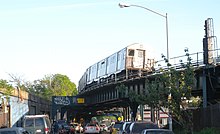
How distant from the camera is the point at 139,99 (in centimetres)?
3069

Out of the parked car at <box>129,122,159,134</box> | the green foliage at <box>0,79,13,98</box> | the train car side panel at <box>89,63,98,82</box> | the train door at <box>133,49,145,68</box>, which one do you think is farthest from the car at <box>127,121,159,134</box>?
the train car side panel at <box>89,63,98,82</box>

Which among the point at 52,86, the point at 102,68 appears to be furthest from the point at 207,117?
the point at 52,86

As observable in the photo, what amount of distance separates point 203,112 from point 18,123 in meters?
27.7

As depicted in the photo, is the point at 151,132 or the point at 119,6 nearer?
the point at 151,132

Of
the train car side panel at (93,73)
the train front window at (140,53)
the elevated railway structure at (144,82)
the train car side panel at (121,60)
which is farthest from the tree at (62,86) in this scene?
the train car side panel at (121,60)

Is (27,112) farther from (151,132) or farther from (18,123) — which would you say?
(151,132)

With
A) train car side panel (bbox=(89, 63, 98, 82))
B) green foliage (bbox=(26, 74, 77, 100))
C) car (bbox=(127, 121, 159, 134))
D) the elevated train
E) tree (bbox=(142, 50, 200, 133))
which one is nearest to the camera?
car (bbox=(127, 121, 159, 134))

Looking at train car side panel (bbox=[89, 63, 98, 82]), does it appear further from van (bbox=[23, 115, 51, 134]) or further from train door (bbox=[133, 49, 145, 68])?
van (bbox=[23, 115, 51, 134])

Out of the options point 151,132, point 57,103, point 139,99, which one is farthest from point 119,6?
point 57,103

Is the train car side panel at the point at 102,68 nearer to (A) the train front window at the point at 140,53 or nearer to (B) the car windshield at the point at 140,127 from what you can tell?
(A) the train front window at the point at 140,53

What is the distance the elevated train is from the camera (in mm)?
51688

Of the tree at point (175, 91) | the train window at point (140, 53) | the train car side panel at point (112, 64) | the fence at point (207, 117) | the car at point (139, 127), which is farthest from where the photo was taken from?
the train car side panel at point (112, 64)

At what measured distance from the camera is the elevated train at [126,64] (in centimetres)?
5169

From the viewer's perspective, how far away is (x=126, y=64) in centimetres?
5153
